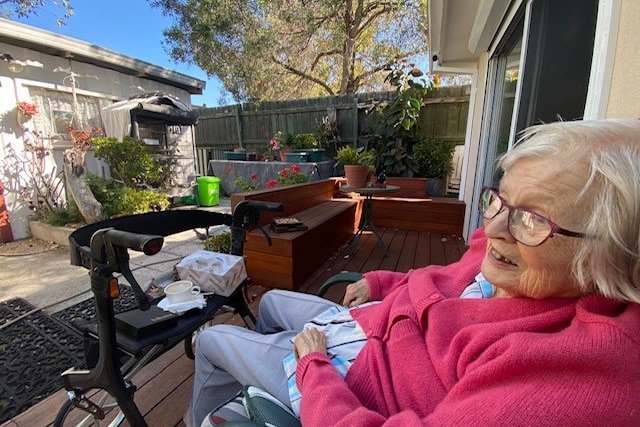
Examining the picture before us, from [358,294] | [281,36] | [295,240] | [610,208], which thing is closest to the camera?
[610,208]

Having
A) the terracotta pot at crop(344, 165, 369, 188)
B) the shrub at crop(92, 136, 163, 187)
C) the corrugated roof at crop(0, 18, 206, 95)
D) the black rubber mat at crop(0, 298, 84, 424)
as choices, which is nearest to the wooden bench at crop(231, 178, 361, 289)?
the terracotta pot at crop(344, 165, 369, 188)

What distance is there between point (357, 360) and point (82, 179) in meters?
4.94

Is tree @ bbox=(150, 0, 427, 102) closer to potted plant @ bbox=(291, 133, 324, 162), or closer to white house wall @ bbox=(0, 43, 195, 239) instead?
white house wall @ bbox=(0, 43, 195, 239)

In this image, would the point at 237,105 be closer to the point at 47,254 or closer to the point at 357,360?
the point at 47,254

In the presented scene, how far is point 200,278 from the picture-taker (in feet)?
4.26

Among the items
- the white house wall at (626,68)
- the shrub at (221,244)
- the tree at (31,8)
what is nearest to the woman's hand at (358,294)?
the white house wall at (626,68)

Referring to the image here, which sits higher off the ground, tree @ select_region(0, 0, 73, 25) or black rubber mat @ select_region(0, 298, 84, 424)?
tree @ select_region(0, 0, 73, 25)

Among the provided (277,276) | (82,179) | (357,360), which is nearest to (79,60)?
(82,179)

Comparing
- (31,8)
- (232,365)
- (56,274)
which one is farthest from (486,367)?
(31,8)

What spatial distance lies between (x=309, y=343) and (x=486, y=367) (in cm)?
47

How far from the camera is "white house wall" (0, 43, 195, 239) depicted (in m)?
4.38

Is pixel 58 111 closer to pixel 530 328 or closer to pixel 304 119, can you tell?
pixel 304 119

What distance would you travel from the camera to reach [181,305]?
45.1 inches

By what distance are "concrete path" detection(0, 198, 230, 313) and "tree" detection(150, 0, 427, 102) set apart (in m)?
5.34
